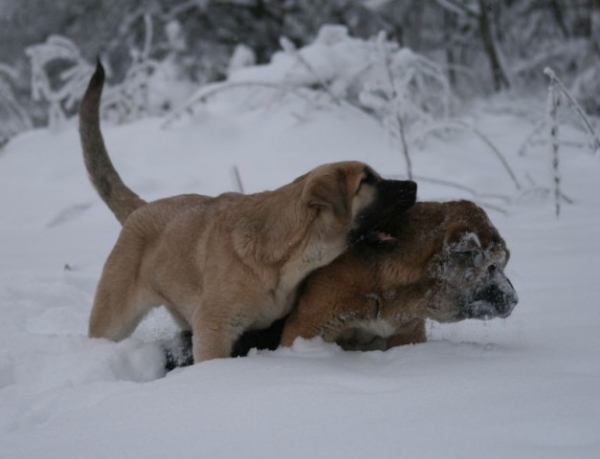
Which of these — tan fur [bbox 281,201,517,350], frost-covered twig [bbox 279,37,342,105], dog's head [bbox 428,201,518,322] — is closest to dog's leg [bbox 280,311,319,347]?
tan fur [bbox 281,201,517,350]

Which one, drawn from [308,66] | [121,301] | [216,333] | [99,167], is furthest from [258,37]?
[216,333]

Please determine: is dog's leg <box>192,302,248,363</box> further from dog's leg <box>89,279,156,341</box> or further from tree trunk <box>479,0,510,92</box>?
tree trunk <box>479,0,510,92</box>

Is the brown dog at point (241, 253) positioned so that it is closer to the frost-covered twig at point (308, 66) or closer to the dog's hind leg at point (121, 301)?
the dog's hind leg at point (121, 301)

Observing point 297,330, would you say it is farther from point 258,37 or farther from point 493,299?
point 258,37

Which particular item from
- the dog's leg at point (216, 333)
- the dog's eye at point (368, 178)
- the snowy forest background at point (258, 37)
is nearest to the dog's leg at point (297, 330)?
the dog's leg at point (216, 333)

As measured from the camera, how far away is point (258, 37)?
1953cm

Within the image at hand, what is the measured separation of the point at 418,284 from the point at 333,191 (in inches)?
25.7

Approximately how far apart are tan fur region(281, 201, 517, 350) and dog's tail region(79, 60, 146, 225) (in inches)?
83.7

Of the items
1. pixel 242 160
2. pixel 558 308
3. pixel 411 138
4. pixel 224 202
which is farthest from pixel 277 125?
pixel 558 308

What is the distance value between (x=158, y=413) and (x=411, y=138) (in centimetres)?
666

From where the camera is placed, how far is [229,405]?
278 centimetres

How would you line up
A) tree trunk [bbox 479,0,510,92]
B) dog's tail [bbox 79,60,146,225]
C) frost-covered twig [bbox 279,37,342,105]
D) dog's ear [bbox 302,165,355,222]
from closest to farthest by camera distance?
dog's ear [bbox 302,165,355,222], dog's tail [bbox 79,60,146,225], frost-covered twig [bbox 279,37,342,105], tree trunk [bbox 479,0,510,92]

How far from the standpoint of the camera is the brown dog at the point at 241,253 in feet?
12.3

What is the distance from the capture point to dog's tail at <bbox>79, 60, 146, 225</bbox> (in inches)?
212
